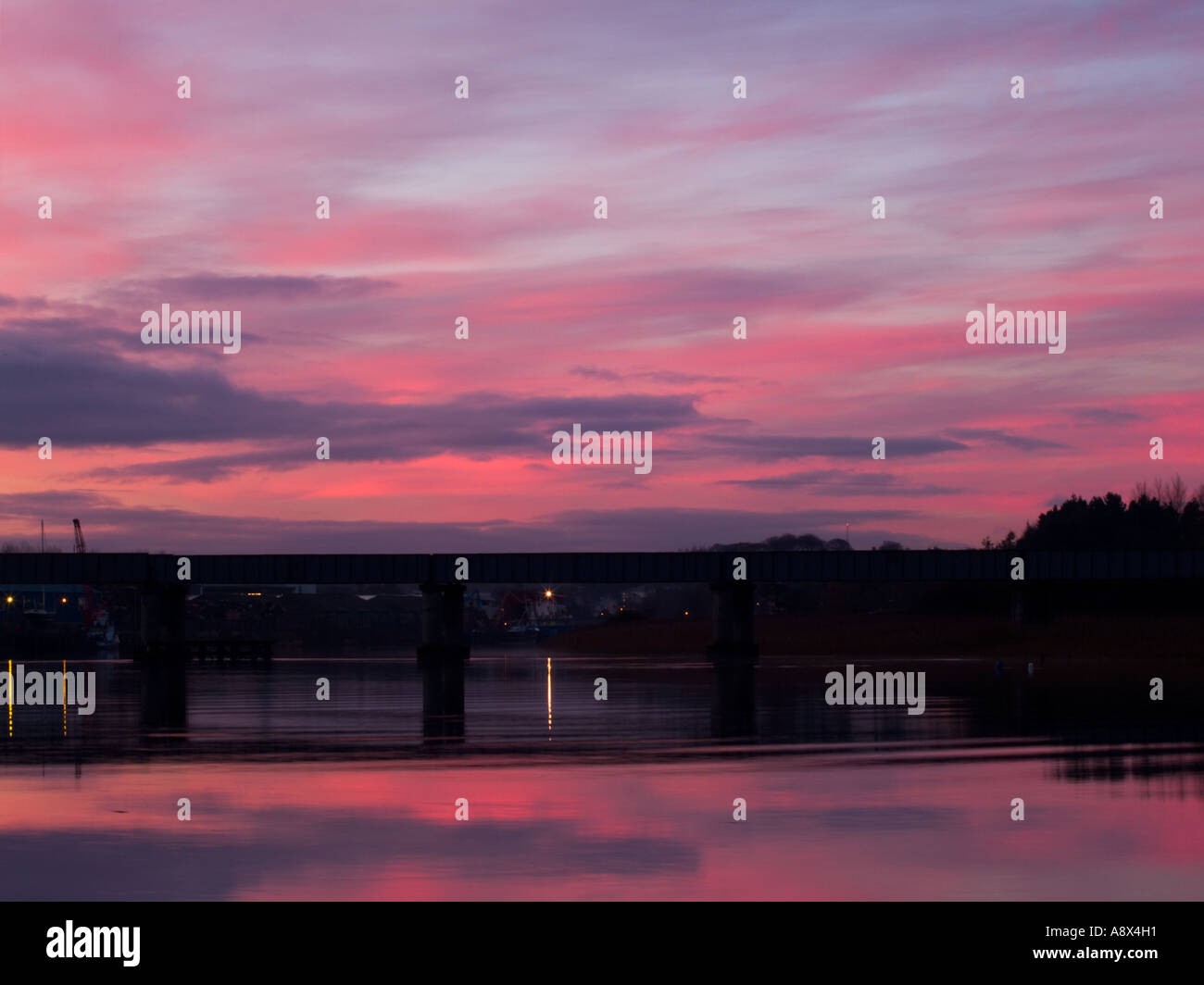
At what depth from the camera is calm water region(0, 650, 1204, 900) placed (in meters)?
21.2

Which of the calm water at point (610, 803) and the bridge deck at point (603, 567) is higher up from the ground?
the bridge deck at point (603, 567)

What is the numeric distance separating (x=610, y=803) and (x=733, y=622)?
11512 centimetres

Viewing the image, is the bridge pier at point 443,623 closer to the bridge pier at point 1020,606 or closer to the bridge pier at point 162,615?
the bridge pier at point 162,615

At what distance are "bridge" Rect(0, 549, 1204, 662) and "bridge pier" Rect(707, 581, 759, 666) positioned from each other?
0.39 ft

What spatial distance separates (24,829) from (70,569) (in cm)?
14046

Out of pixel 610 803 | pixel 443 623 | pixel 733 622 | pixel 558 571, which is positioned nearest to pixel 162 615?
pixel 443 623

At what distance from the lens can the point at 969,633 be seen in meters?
149

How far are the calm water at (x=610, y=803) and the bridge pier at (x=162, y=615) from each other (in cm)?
9262

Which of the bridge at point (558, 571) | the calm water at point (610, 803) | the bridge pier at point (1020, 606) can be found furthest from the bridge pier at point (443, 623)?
the calm water at point (610, 803)

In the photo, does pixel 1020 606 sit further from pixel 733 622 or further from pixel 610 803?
pixel 610 803

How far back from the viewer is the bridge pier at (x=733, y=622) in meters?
140

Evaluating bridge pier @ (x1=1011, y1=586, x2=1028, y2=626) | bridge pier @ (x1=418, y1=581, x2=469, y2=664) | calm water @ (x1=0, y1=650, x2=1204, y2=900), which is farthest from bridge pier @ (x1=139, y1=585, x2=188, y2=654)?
calm water @ (x1=0, y1=650, x2=1204, y2=900)

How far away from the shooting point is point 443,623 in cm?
14875

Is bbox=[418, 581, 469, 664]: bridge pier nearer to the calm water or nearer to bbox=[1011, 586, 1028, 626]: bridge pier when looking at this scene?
bbox=[1011, 586, 1028, 626]: bridge pier
